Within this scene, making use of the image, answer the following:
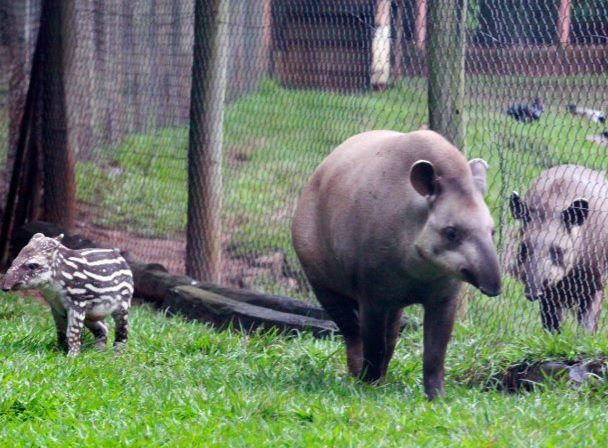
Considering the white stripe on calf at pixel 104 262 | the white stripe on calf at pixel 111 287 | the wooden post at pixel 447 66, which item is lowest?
the white stripe on calf at pixel 111 287

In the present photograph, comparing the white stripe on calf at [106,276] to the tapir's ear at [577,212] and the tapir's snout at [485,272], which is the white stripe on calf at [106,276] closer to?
the tapir's snout at [485,272]

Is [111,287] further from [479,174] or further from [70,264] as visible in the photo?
[479,174]

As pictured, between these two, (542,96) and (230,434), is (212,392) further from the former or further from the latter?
(542,96)

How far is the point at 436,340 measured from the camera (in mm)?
5828

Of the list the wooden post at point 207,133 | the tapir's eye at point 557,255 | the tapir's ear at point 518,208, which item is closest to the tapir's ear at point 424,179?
the tapir's ear at point 518,208

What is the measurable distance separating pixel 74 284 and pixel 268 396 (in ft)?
6.04

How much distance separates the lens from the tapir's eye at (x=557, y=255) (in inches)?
294

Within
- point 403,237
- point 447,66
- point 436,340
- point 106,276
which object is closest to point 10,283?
point 106,276

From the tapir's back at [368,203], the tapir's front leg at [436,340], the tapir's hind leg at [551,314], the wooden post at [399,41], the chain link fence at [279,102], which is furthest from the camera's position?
the wooden post at [399,41]

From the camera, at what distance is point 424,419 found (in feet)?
16.4

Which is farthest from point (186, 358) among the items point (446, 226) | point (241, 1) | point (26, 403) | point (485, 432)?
point (241, 1)

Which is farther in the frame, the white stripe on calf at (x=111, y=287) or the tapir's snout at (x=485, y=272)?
the white stripe on calf at (x=111, y=287)

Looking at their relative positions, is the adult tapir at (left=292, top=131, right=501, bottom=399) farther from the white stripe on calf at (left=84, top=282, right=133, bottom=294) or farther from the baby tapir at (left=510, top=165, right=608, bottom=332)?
the baby tapir at (left=510, top=165, right=608, bottom=332)

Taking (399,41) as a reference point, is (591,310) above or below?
below
